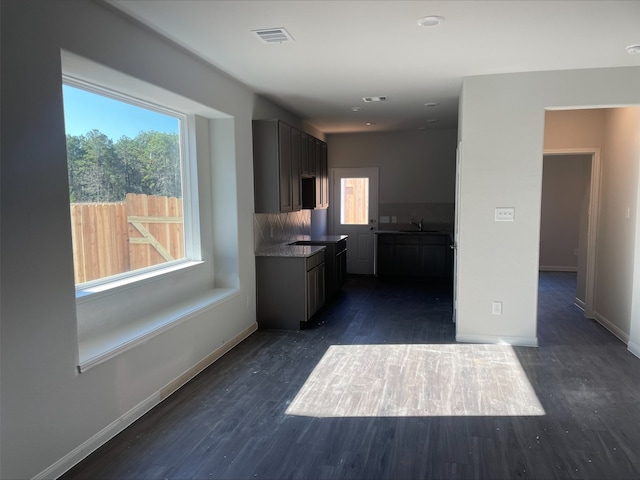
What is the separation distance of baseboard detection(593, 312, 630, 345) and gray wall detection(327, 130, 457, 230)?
3017 mm

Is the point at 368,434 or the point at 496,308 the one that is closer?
the point at 368,434

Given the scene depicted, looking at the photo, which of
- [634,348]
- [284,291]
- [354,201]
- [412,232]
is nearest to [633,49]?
[634,348]

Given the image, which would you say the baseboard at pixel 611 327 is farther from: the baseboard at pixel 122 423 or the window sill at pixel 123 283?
the window sill at pixel 123 283

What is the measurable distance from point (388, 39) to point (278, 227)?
2.97 meters

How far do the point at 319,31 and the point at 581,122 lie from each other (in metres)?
3.64

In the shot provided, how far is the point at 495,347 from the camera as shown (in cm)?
424

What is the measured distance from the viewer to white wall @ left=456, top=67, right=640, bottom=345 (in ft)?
13.2

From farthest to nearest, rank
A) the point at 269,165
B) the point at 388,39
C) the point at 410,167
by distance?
the point at 410,167
the point at 269,165
the point at 388,39

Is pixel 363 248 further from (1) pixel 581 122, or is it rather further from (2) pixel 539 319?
(1) pixel 581 122

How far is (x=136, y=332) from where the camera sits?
9.88 feet

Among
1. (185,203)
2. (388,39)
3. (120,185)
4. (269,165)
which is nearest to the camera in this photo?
(388,39)

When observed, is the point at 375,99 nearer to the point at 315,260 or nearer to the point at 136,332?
the point at 315,260

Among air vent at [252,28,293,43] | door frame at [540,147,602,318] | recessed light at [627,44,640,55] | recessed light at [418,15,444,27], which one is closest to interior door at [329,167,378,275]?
door frame at [540,147,602,318]

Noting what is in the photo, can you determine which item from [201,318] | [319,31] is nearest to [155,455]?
[201,318]
